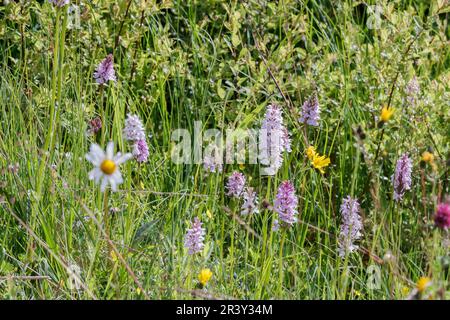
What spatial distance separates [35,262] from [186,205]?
0.57 m

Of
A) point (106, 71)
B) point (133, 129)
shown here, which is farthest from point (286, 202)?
point (106, 71)

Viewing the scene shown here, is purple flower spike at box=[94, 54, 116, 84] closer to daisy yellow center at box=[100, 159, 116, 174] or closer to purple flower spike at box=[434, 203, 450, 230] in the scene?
daisy yellow center at box=[100, 159, 116, 174]

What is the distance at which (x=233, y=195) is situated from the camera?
2914 mm

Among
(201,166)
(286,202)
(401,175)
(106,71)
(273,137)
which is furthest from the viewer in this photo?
(201,166)

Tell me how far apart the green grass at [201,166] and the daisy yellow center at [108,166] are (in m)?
0.36

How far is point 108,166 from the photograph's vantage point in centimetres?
212

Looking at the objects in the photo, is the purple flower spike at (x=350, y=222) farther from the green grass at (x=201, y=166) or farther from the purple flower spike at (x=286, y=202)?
the purple flower spike at (x=286, y=202)

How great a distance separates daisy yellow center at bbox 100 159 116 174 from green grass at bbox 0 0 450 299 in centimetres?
36

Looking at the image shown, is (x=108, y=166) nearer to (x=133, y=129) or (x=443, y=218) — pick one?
(x=133, y=129)

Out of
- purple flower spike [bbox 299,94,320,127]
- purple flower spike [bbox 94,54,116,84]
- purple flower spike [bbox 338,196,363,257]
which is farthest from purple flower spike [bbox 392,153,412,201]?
purple flower spike [bbox 94,54,116,84]

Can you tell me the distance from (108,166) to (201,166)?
1.29 metres

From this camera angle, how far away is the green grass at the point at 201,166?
108 inches
